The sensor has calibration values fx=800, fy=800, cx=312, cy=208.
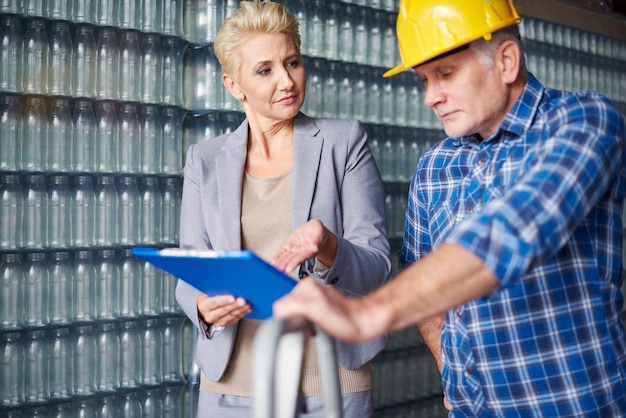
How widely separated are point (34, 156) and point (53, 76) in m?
0.29

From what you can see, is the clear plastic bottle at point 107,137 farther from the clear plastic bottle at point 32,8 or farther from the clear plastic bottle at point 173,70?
the clear plastic bottle at point 32,8

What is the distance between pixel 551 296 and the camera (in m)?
1.35

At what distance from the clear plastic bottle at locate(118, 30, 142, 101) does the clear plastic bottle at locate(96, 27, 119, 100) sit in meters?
0.02

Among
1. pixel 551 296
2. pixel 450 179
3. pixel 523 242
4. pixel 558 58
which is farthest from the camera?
pixel 558 58

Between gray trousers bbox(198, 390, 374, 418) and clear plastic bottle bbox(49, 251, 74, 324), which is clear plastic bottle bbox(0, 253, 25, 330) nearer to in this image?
clear plastic bottle bbox(49, 251, 74, 324)

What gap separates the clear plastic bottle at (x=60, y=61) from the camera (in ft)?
9.25

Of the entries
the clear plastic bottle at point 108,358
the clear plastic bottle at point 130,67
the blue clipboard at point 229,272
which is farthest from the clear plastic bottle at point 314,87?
the blue clipboard at point 229,272

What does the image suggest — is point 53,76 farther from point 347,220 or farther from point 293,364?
point 293,364

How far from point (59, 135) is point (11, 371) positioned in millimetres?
838

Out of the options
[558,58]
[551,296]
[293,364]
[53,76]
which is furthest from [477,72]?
[558,58]

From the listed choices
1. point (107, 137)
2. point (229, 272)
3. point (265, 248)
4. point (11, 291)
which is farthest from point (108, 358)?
point (229, 272)

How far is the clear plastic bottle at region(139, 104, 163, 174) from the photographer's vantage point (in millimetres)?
3023

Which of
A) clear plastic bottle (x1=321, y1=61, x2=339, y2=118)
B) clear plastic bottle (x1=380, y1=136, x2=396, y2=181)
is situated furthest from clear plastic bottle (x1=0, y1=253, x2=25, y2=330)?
clear plastic bottle (x1=380, y1=136, x2=396, y2=181)

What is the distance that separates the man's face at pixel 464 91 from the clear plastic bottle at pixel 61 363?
1.94 meters
